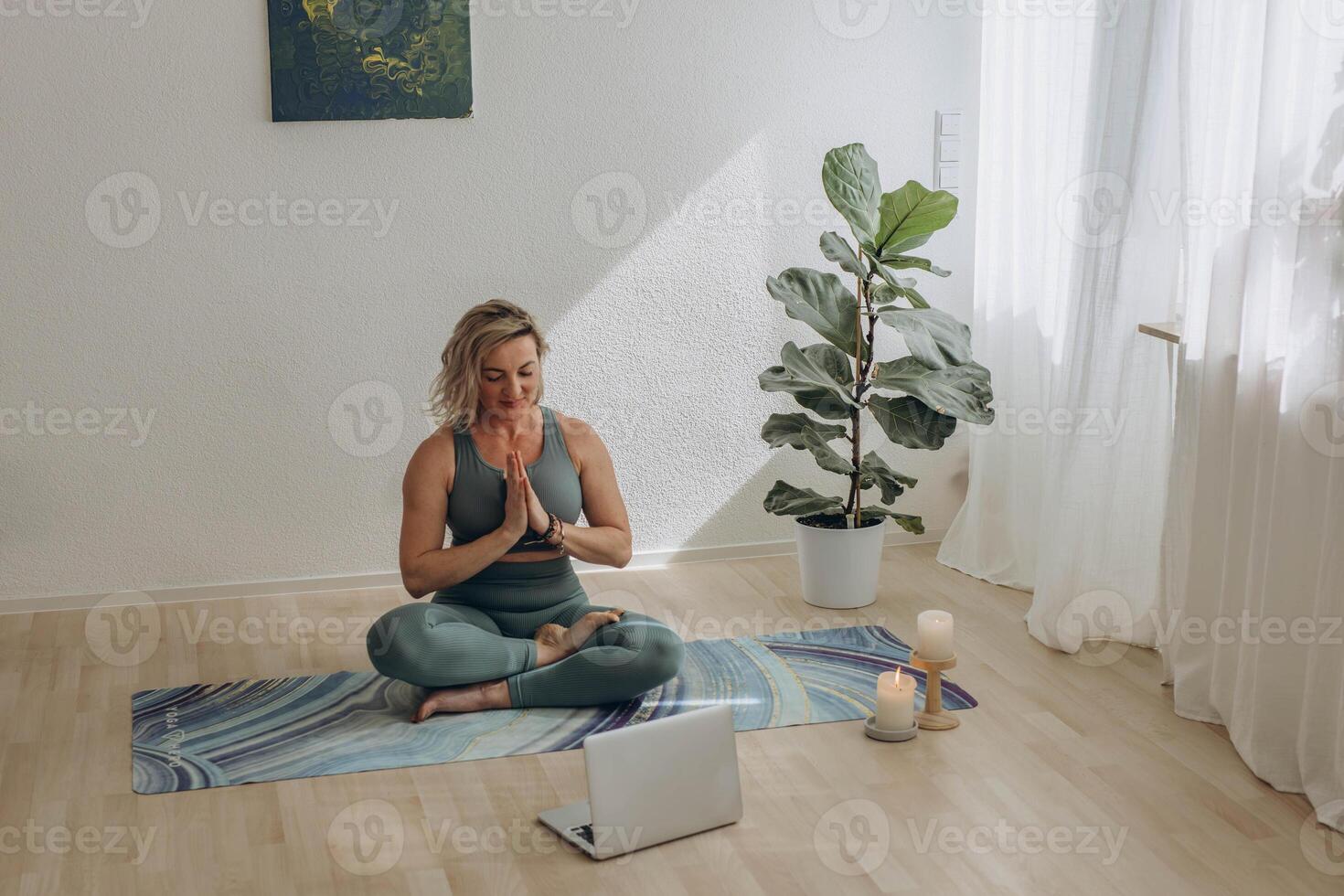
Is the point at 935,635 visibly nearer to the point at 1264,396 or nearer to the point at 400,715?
the point at 1264,396

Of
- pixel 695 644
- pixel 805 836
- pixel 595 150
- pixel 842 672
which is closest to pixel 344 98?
pixel 595 150

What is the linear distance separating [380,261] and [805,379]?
111 cm

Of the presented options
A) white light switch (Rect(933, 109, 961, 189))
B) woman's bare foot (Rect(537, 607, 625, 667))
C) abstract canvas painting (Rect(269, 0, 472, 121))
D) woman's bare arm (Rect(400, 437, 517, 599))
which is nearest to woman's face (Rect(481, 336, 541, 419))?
woman's bare arm (Rect(400, 437, 517, 599))

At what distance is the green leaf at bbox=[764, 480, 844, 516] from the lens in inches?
129

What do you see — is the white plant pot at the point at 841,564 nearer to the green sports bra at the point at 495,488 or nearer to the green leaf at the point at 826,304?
Result: the green leaf at the point at 826,304

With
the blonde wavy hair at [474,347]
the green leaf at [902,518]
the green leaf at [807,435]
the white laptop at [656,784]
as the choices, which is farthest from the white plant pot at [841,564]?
the white laptop at [656,784]

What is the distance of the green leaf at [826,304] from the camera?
3246 mm

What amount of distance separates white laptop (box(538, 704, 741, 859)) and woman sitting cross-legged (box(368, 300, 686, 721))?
1.56 ft

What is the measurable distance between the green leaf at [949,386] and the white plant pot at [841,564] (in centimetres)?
37

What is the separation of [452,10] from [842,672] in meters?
1.82

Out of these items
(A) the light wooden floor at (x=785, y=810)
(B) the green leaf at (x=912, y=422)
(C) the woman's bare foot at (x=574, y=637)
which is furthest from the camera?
(B) the green leaf at (x=912, y=422)

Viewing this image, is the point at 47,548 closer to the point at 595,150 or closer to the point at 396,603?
the point at 396,603

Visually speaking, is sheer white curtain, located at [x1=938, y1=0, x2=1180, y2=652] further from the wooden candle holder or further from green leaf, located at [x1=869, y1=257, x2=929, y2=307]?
the wooden candle holder

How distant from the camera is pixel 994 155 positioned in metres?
3.50
